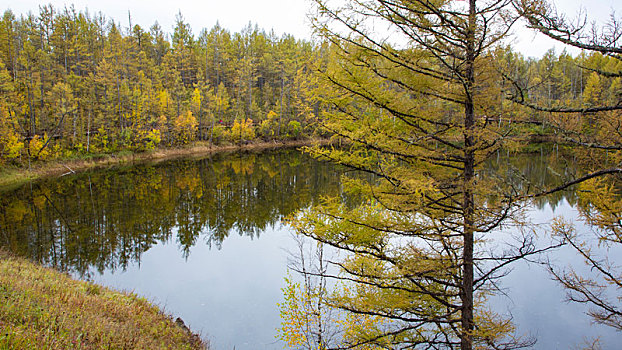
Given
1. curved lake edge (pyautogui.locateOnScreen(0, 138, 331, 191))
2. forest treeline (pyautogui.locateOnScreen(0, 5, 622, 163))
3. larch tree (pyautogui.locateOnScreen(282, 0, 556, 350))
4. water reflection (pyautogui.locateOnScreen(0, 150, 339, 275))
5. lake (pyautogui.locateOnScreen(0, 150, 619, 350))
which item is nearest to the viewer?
larch tree (pyautogui.locateOnScreen(282, 0, 556, 350))

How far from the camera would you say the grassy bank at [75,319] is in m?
5.16

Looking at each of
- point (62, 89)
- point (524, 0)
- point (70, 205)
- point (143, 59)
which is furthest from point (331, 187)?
point (143, 59)

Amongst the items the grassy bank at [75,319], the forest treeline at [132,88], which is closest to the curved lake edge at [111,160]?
the forest treeline at [132,88]

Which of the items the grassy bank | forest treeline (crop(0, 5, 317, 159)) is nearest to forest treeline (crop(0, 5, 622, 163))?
forest treeline (crop(0, 5, 317, 159))

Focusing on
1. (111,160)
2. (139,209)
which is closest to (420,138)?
(139,209)

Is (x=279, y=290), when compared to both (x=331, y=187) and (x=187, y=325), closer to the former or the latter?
(x=187, y=325)

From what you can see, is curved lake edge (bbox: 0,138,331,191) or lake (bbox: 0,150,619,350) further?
curved lake edge (bbox: 0,138,331,191)

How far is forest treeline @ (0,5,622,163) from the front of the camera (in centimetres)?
3456

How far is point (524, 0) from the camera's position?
3.69 metres

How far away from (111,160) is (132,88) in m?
13.3

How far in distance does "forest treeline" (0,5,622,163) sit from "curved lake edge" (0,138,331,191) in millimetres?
1039

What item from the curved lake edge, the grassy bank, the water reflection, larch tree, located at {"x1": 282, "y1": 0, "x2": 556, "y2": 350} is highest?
the curved lake edge

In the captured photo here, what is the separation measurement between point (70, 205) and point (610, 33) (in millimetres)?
25882

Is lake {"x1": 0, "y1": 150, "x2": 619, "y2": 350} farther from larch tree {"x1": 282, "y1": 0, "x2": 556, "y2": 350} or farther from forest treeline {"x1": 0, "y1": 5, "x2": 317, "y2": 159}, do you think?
forest treeline {"x1": 0, "y1": 5, "x2": 317, "y2": 159}
